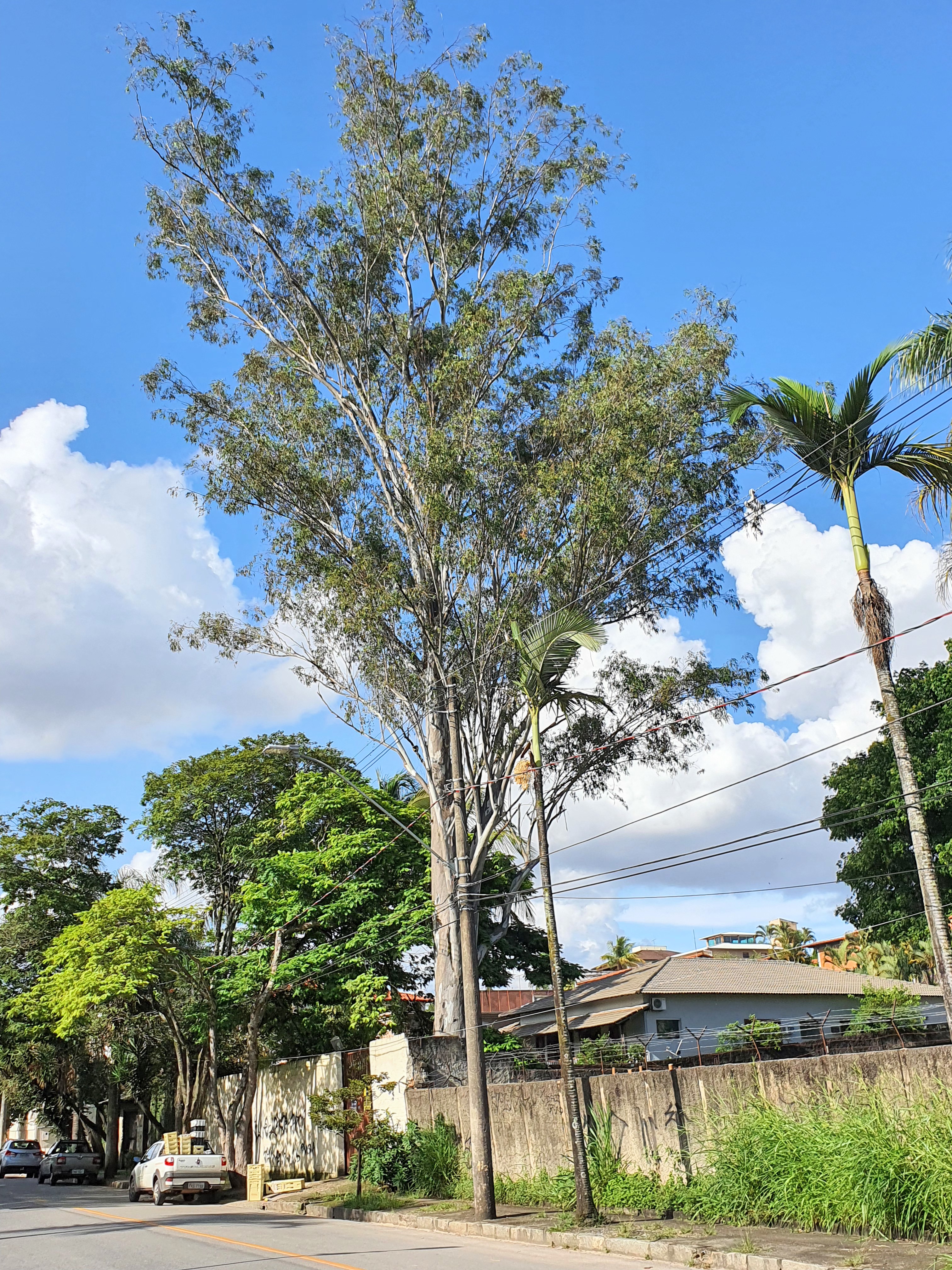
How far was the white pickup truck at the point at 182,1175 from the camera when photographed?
2258cm

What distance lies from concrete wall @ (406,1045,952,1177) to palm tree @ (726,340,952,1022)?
0.92 m

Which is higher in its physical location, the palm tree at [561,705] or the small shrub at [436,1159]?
the palm tree at [561,705]

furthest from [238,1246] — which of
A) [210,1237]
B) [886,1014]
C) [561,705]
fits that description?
[886,1014]

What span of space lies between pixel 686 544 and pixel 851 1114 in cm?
1363

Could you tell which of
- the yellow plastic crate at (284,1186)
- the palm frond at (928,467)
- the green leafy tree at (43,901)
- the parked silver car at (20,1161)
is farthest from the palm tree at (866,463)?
the parked silver car at (20,1161)

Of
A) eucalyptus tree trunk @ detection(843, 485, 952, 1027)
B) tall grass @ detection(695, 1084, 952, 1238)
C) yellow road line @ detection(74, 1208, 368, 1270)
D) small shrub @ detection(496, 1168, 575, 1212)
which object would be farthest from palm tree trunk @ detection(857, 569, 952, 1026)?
yellow road line @ detection(74, 1208, 368, 1270)

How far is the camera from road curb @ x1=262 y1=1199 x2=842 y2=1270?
31.8 feet

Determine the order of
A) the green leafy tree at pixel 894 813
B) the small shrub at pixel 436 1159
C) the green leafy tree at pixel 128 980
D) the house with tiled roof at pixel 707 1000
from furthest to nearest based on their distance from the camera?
the green leafy tree at pixel 894 813 → the house with tiled roof at pixel 707 1000 → the green leafy tree at pixel 128 980 → the small shrub at pixel 436 1159

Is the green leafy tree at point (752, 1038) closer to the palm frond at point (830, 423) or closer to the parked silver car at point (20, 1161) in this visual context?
the palm frond at point (830, 423)

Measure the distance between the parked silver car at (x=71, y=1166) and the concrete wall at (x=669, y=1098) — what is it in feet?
62.9

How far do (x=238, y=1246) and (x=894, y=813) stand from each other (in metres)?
26.3

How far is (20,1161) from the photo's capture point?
42969 mm

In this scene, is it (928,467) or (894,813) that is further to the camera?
(894,813)

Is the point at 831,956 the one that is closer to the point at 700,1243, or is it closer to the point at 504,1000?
the point at 504,1000
